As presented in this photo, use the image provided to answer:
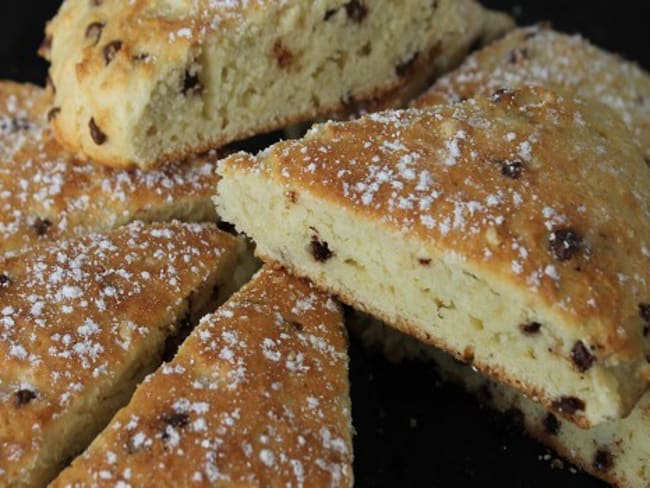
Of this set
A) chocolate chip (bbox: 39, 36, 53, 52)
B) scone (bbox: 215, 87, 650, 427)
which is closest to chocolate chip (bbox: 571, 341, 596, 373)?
scone (bbox: 215, 87, 650, 427)

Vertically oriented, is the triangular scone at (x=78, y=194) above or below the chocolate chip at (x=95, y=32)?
below

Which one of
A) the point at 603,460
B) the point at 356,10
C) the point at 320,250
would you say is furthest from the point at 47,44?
the point at 603,460

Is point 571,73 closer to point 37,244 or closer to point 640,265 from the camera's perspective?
point 640,265

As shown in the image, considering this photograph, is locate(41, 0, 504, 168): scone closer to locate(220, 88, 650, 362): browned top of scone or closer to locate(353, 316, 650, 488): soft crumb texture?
locate(220, 88, 650, 362): browned top of scone

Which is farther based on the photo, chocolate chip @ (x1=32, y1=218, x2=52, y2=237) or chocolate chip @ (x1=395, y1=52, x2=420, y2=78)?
chocolate chip @ (x1=395, y1=52, x2=420, y2=78)

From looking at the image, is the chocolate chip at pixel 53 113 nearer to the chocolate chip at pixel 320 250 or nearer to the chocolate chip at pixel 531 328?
the chocolate chip at pixel 320 250

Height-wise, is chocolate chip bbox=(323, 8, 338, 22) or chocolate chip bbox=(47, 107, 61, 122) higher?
chocolate chip bbox=(323, 8, 338, 22)

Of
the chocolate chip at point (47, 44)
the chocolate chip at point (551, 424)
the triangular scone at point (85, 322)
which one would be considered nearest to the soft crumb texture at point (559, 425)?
the chocolate chip at point (551, 424)
